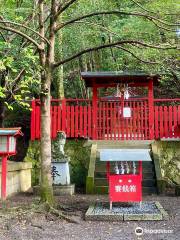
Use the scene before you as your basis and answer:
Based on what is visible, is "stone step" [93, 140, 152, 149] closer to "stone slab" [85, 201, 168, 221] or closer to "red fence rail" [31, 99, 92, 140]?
"red fence rail" [31, 99, 92, 140]

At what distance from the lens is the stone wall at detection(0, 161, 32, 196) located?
11.4 metres

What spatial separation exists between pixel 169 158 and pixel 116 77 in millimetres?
3477

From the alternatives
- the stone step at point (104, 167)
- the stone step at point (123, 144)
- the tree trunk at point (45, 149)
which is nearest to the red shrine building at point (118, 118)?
the stone step at point (123, 144)

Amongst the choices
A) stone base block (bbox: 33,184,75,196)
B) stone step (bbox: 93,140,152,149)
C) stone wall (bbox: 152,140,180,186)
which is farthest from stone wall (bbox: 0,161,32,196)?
stone wall (bbox: 152,140,180,186)

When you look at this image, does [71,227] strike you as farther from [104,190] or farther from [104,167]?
[104,167]

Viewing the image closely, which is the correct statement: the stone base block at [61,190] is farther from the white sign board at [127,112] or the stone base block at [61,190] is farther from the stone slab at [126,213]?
the white sign board at [127,112]

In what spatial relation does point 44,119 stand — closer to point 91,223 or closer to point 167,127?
point 91,223

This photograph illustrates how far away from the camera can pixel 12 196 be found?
11.3 metres

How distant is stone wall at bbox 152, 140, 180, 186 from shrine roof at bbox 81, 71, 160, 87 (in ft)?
7.80

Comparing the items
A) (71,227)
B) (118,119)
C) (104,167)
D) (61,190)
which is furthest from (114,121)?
(71,227)

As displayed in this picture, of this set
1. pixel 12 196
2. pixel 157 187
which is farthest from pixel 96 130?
pixel 12 196

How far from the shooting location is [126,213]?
8.16m

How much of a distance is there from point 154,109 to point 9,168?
6.07 meters

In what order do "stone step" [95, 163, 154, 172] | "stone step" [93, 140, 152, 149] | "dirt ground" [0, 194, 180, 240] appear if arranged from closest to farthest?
"dirt ground" [0, 194, 180, 240], "stone step" [95, 163, 154, 172], "stone step" [93, 140, 152, 149]
